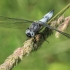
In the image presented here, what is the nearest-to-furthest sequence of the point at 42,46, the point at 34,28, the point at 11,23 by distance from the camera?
the point at 34,28
the point at 11,23
the point at 42,46

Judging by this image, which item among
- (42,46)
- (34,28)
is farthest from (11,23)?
(42,46)

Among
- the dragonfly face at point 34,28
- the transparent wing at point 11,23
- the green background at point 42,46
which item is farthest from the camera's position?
the green background at point 42,46

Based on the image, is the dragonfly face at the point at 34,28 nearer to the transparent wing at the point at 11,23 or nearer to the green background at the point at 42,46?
the transparent wing at the point at 11,23

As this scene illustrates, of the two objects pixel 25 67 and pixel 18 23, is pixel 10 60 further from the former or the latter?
pixel 25 67

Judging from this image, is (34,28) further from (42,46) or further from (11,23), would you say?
(42,46)

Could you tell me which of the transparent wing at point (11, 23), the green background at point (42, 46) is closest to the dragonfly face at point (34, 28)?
the transparent wing at point (11, 23)

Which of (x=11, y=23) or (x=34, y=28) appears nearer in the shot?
(x=34, y=28)

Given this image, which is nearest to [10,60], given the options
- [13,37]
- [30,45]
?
[30,45]


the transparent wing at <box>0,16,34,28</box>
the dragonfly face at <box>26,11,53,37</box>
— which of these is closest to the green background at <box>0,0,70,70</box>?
the transparent wing at <box>0,16,34,28</box>

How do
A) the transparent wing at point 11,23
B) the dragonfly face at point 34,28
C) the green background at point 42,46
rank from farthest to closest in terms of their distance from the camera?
the green background at point 42,46, the transparent wing at point 11,23, the dragonfly face at point 34,28
